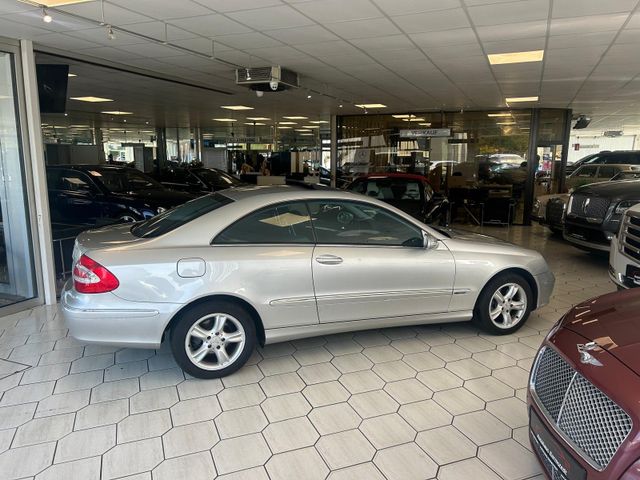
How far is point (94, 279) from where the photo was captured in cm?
296

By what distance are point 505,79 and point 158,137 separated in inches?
757

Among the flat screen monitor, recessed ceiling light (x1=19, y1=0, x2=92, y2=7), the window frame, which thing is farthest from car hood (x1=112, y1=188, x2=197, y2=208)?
the window frame

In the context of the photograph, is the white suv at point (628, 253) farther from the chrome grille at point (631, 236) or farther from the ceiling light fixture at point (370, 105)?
the ceiling light fixture at point (370, 105)

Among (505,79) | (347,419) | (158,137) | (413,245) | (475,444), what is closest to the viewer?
(475,444)

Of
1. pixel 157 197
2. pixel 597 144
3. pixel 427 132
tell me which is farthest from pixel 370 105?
pixel 597 144

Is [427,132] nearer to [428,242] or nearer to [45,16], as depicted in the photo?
[428,242]

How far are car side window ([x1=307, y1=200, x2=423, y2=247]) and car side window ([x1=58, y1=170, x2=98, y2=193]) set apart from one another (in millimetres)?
6266

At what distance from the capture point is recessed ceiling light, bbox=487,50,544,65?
541 centimetres

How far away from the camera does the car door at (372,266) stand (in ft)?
11.2

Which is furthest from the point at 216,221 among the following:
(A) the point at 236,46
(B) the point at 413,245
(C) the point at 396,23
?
(A) the point at 236,46

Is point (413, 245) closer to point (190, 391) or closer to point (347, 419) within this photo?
point (347, 419)

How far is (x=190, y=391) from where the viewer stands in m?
3.13

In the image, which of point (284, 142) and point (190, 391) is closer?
point (190, 391)

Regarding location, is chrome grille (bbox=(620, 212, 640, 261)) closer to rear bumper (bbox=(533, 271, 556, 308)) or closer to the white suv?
the white suv
